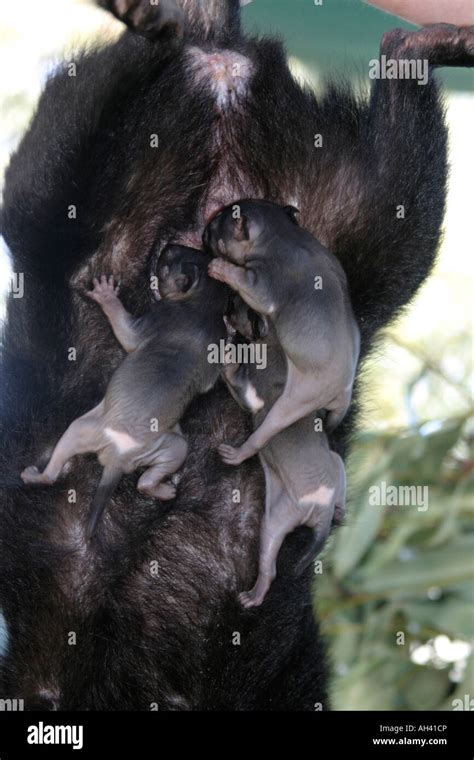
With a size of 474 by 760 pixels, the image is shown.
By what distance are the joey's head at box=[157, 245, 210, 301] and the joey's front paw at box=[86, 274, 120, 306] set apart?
0.27ft

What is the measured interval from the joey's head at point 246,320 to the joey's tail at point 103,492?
33 centimetres

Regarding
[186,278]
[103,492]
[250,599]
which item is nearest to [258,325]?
[186,278]

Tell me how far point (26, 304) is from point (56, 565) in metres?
0.50

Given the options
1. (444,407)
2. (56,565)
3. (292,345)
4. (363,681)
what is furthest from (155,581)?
(444,407)

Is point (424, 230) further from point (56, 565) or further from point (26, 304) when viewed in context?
point (56, 565)

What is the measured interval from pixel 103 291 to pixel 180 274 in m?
0.14

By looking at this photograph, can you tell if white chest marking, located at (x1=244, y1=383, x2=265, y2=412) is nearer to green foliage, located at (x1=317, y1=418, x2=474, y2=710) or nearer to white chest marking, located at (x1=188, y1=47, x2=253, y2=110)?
white chest marking, located at (x1=188, y1=47, x2=253, y2=110)

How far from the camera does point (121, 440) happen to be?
6.48ft

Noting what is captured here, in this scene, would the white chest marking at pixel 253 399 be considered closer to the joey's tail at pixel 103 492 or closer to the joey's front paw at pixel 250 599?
the joey's tail at pixel 103 492

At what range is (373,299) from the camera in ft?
7.68

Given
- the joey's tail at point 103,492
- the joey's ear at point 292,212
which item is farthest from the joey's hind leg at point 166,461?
the joey's ear at point 292,212

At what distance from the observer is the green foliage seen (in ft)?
11.1

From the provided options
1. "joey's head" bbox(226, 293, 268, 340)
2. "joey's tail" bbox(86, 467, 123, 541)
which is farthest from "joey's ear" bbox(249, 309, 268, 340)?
"joey's tail" bbox(86, 467, 123, 541)

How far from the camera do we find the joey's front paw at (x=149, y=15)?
1957mm
